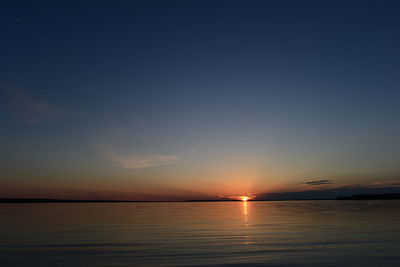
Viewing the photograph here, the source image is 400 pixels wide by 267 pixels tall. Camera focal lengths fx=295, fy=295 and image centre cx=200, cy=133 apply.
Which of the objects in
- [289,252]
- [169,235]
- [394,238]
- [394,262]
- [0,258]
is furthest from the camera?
[169,235]

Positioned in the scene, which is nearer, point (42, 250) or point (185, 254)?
point (185, 254)

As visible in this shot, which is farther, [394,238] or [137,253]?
[394,238]

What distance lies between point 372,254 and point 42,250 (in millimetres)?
20924

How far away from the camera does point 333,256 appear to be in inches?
687

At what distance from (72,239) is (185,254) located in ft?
37.9

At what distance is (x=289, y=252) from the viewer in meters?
18.5

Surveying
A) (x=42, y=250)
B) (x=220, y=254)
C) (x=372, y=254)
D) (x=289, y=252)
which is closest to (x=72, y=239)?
(x=42, y=250)

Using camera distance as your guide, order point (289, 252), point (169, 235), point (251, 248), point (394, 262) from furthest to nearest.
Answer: point (169, 235), point (251, 248), point (289, 252), point (394, 262)

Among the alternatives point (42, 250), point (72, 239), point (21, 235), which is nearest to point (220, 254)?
point (42, 250)

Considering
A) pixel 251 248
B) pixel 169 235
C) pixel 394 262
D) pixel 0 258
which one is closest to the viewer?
pixel 394 262

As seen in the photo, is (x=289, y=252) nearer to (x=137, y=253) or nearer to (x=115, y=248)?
(x=137, y=253)

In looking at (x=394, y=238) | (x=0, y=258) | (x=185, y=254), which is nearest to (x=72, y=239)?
(x=0, y=258)

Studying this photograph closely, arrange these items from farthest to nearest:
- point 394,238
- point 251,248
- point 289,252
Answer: point 394,238
point 251,248
point 289,252

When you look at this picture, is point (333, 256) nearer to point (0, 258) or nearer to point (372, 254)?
point (372, 254)
